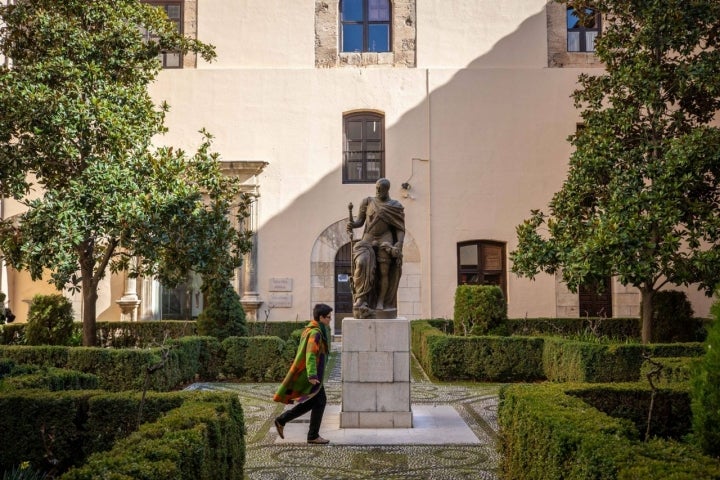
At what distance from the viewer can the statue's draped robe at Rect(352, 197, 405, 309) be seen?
814 centimetres

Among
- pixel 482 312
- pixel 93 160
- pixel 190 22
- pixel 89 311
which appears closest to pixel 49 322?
pixel 89 311

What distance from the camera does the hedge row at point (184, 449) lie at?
12.3ft

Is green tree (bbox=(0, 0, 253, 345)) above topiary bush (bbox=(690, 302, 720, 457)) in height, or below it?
above

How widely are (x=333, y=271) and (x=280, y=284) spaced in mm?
1278

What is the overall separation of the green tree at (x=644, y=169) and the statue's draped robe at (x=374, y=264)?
401 centimetres

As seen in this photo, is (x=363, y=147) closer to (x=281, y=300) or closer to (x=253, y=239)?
(x=253, y=239)

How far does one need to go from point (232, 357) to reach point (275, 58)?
341 inches

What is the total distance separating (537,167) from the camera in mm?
17656

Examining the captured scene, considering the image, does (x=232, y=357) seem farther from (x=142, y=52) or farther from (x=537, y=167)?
(x=537, y=167)

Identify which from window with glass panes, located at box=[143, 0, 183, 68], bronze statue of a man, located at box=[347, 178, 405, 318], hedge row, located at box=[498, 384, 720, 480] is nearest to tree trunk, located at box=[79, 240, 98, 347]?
bronze statue of a man, located at box=[347, 178, 405, 318]

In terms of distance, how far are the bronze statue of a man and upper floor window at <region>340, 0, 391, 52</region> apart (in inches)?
420

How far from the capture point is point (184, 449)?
4.25 m

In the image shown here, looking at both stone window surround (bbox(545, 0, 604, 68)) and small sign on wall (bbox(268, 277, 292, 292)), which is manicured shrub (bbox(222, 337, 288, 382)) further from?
stone window surround (bbox(545, 0, 604, 68))

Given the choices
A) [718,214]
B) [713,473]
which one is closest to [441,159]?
[718,214]
